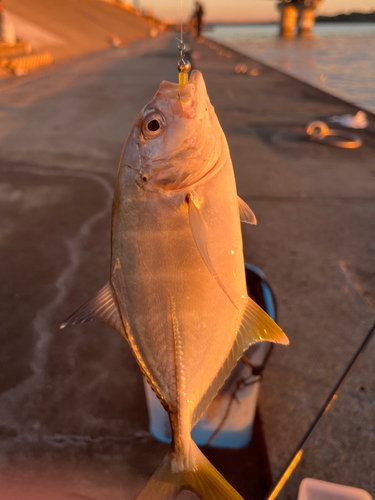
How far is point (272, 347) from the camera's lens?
94.3 inches

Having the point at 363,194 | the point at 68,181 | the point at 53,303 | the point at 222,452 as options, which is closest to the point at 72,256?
the point at 53,303

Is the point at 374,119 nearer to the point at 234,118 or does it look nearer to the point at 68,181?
the point at 234,118

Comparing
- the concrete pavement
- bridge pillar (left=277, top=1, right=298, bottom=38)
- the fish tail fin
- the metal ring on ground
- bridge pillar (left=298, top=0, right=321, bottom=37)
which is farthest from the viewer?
bridge pillar (left=277, top=1, right=298, bottom=38)

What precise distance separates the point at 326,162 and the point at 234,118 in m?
3.37

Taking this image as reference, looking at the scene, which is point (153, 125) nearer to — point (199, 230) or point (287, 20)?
point (199, 230)

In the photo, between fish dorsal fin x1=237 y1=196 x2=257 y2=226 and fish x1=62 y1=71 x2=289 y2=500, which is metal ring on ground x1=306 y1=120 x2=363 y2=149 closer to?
fish dorsal fin x1=237 y1=196 x2=257 y2=226

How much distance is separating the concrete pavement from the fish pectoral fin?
1026 mm

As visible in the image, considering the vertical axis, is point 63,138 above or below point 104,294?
below

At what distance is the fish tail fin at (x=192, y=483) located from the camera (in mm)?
1368

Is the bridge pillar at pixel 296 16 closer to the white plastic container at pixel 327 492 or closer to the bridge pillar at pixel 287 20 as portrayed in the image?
the bridge pillar at pixel 287 20

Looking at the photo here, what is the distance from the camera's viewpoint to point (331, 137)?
6.91 metres

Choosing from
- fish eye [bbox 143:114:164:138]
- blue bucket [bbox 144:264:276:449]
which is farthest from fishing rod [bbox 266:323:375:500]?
fish eye [bbox 143:114:164:138]

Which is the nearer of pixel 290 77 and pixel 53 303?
pixel 53 303

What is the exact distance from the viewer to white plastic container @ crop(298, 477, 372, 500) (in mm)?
1381
